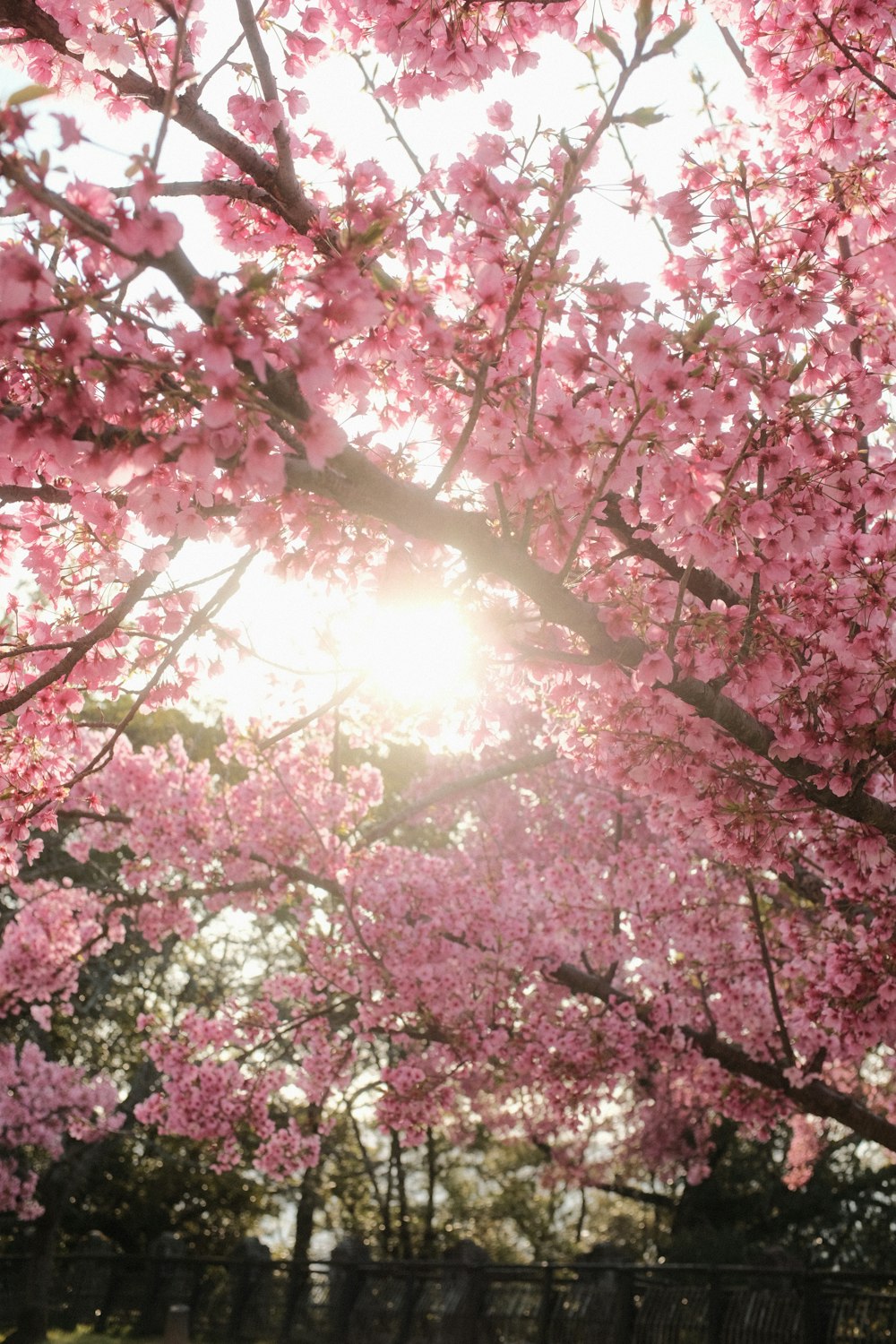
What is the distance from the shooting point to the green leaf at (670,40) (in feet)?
7.87

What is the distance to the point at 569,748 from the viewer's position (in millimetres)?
6047

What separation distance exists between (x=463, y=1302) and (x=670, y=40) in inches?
457

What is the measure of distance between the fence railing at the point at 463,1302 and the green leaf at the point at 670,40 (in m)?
8.38

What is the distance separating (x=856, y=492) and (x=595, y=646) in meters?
1.12

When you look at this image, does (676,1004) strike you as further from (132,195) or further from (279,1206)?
(279,1206)

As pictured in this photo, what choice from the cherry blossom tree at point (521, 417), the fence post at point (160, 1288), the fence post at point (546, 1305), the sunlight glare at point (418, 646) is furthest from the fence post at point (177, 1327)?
the sunlight glare at point (418, 646)

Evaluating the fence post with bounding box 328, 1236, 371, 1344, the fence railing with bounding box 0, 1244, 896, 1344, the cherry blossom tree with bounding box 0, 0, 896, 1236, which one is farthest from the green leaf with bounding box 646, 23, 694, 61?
the fence post with bounding box 328, 1236, 371, 1344

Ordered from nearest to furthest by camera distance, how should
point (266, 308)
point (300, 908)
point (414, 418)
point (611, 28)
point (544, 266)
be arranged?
point (266, 308) → point (544, 266) → point (414, 418) → point (611, 28) → point (300, 908)

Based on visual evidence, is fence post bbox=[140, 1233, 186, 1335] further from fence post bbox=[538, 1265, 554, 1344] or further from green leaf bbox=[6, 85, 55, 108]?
green leaf bbox=[6, 85, 55, 108]

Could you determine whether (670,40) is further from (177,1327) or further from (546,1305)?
(177,1327)

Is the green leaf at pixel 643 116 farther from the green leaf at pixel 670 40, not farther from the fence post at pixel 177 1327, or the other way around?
the fence post at pixel 177 1327

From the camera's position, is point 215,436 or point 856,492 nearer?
point 215,436

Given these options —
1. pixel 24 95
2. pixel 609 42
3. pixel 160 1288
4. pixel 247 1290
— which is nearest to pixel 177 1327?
pixel 247 1290

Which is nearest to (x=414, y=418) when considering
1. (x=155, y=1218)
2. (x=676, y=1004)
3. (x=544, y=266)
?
(x=544, y=266)
